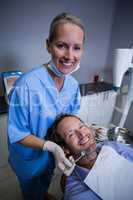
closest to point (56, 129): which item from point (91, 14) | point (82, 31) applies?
point (82, 31)

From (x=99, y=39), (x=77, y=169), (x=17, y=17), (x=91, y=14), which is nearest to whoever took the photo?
(x=77, y=169)

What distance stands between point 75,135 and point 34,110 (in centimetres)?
29

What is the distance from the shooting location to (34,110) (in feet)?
3.01

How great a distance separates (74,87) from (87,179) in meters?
0.56

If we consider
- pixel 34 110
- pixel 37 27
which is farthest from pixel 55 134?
pixel 37 27

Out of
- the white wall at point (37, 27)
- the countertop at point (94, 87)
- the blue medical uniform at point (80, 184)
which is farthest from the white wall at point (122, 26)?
the blue medical uniform at point (80, 184)

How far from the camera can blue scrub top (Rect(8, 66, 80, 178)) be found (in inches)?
34.3

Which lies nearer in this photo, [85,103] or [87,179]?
[87,179]

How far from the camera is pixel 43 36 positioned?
5.47 feet

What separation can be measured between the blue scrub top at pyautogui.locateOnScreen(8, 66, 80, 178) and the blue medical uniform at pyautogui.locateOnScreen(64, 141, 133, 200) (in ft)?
0.71

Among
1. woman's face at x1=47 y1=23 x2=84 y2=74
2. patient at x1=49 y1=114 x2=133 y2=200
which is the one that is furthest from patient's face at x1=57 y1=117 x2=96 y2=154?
woman's face at x1=47 y1=23 x2=84 y2=74

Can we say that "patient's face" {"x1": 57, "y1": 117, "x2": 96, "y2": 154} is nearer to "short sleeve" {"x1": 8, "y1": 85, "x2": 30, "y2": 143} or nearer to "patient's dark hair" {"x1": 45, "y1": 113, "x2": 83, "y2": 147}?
"patient's dark hair" {"x1": 45, "y1": 113, "x2": 83, "y2": 147}

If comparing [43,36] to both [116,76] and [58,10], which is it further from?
[116,76]

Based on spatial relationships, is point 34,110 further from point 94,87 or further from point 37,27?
point 94,87
